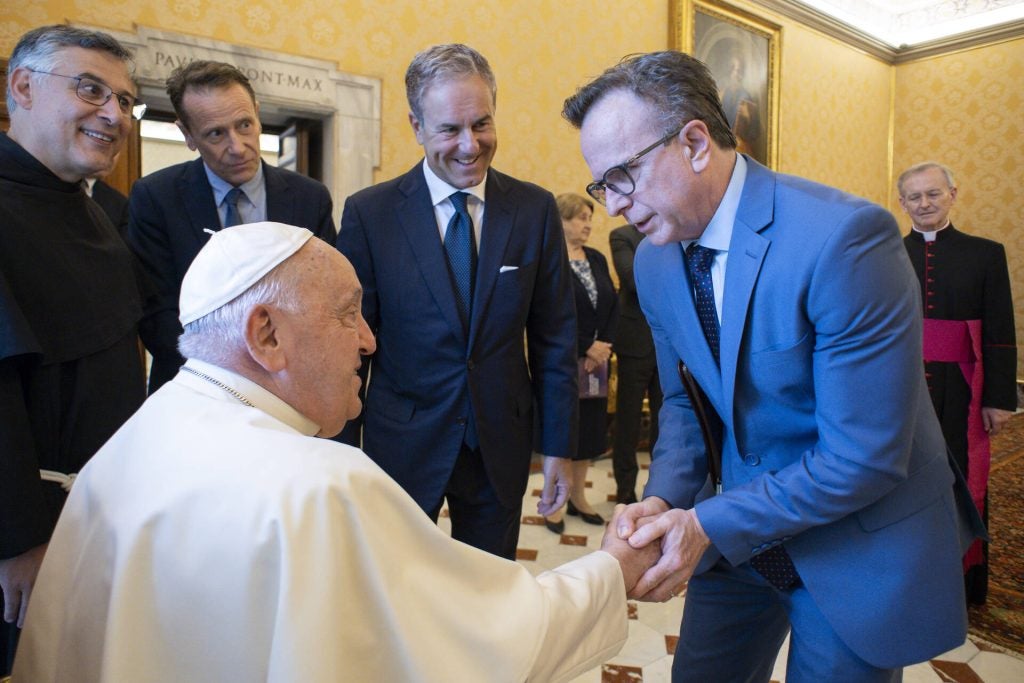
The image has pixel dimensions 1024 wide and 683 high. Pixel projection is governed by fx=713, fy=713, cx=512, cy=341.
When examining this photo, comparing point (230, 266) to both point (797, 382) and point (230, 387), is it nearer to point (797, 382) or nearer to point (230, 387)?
point (230, 387)

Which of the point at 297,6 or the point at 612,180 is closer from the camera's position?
the point at 612,180

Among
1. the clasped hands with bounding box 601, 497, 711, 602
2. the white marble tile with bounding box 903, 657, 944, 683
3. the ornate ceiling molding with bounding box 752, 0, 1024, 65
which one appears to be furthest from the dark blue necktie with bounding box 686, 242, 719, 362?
the ornate ceiling molding with bounding box 752, 0, 1024, 65

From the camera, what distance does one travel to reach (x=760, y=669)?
6.24ft

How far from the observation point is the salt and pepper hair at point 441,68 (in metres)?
2.22

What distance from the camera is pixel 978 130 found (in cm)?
1133

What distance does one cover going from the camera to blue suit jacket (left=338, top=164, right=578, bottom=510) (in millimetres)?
2246

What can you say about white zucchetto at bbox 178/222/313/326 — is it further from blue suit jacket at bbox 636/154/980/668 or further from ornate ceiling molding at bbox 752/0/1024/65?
ornate ceiling molding at bbox 752/0/1024/65

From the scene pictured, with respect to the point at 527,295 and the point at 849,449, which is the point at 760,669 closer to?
the point at 849,449

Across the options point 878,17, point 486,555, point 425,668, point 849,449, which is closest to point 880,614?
point 849,449

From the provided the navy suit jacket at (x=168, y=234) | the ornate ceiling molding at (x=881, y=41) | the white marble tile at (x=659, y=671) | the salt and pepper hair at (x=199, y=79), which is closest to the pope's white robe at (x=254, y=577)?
the navy suit jacket at (x=168, y=234)

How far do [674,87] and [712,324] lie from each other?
544 millimetres

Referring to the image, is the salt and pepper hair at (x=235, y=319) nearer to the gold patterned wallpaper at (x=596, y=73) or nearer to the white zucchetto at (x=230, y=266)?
the white zucchetto at (x=230, y=266)

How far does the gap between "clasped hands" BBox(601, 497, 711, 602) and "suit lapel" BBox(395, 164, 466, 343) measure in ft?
2.87

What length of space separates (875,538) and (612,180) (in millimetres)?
966
